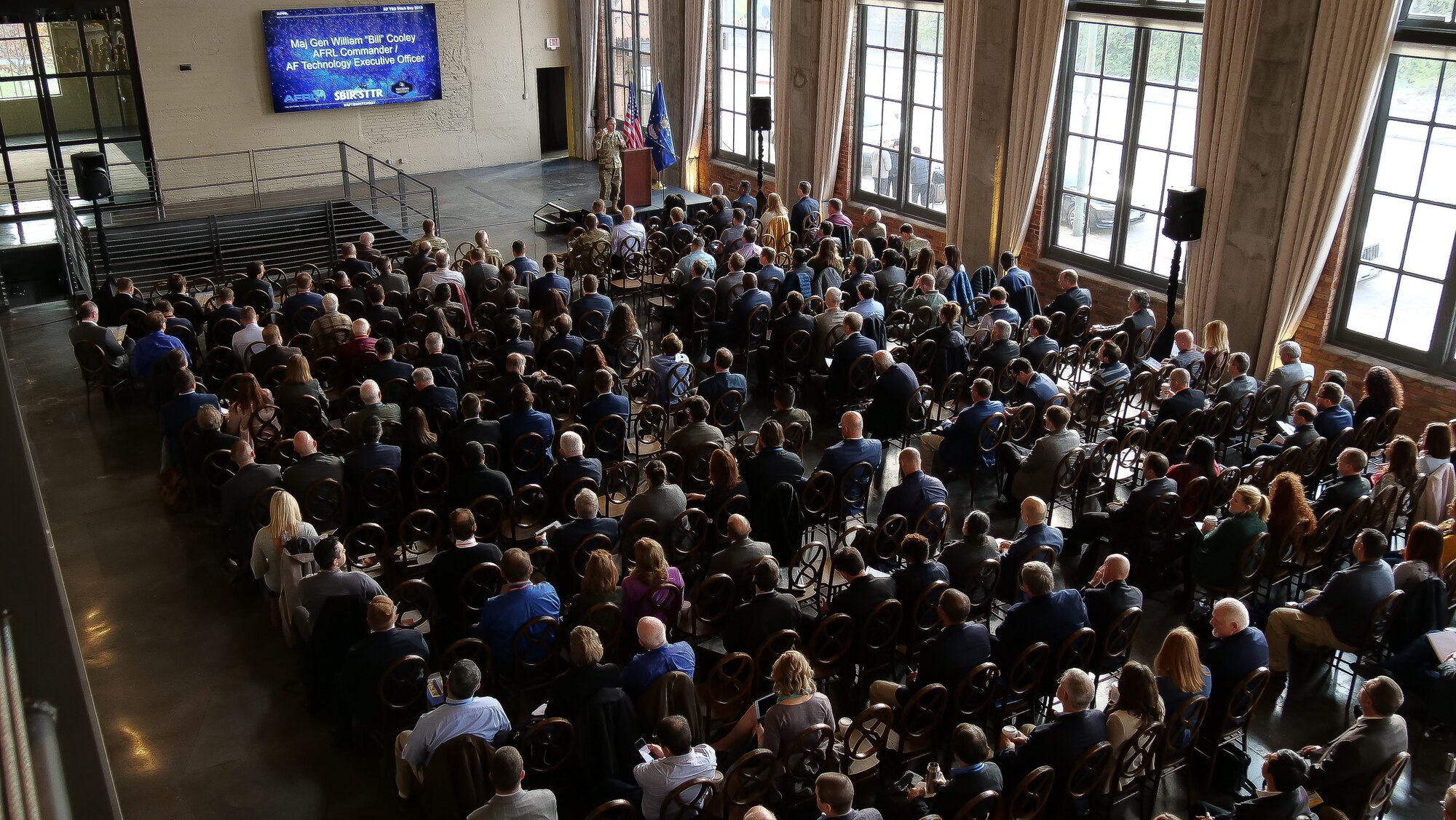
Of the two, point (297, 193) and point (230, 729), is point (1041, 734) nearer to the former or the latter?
point (230, 729)

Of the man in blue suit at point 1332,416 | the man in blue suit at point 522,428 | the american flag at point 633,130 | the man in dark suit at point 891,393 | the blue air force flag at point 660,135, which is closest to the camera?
the man in blue suit at point 522,428

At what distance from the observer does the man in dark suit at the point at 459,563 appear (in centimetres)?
620

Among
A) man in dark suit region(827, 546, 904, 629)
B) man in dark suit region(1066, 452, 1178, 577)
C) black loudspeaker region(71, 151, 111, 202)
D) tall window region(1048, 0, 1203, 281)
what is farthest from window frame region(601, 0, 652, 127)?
man in dark suit region(827, 546, 904, 629)

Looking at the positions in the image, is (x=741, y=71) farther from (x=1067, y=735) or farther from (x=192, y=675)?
(x=1067, y=735)

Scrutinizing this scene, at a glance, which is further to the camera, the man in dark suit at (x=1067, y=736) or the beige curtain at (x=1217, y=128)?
the beige curtain at (x=1217, y=128)

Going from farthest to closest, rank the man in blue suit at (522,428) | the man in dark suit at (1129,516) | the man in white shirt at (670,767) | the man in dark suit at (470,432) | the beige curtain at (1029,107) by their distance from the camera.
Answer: the beige curtain at (1029,107), the man in blue suit at (522,428), the man in dark suit at (470,432), the man in dark suit at (1129,516), the man in white shirt at (670,767)

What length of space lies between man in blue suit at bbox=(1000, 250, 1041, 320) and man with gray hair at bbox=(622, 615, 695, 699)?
669 centimetres

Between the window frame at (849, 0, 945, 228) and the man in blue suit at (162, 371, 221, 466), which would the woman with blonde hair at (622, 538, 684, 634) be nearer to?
the man in blue suit at (162, 371, 221, 466)

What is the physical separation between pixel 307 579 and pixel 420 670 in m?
0.95

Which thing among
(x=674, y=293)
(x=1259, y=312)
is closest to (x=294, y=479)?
(x=674, y=293)

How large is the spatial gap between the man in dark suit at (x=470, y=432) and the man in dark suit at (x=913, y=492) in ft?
8.74

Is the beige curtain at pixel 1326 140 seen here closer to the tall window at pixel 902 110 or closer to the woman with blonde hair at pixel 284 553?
the tall window at pixel 902 110

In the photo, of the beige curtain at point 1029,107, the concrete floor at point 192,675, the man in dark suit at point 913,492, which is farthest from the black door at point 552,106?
the man in dark suit at point 913,492

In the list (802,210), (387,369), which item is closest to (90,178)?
(387,369)
